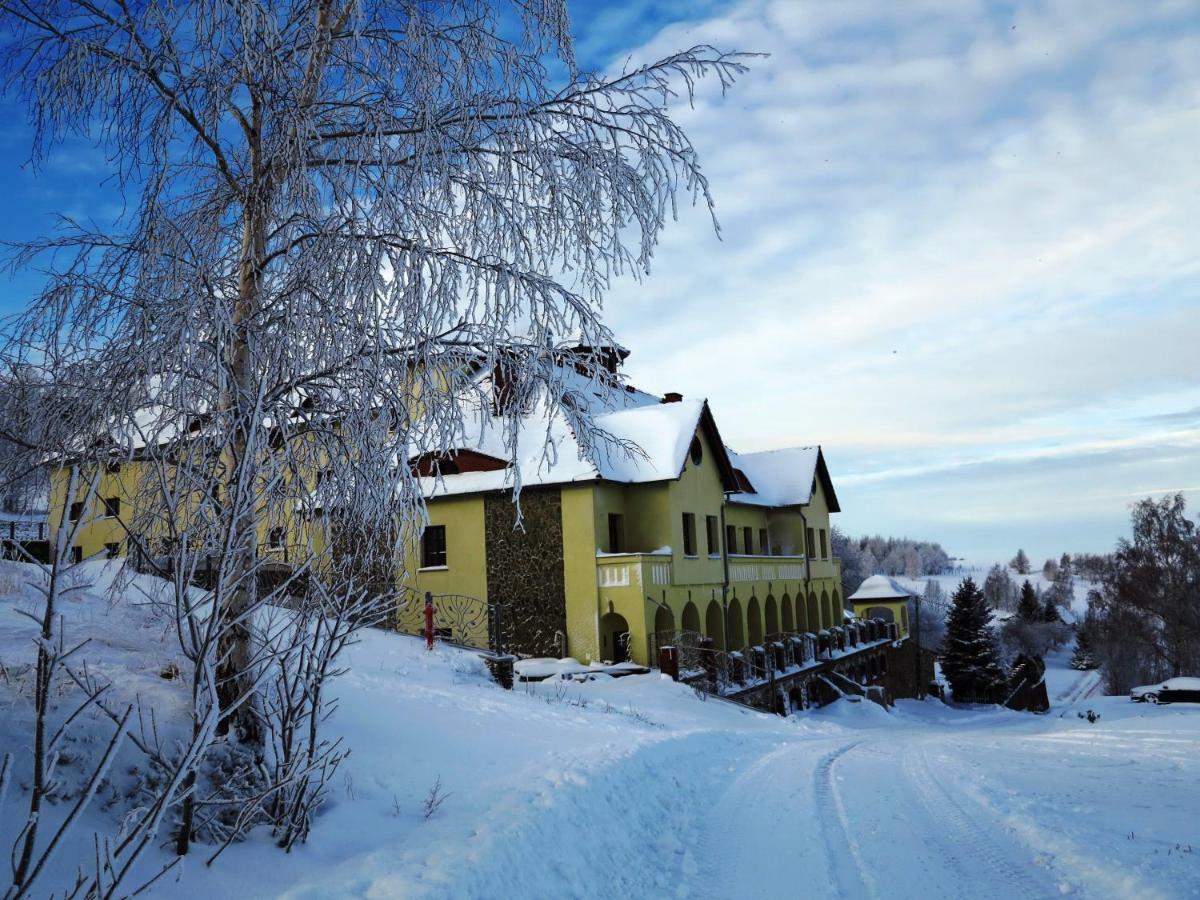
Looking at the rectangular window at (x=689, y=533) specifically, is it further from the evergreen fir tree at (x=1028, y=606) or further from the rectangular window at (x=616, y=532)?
the evergreen fir tree at (x=1028, y=606)

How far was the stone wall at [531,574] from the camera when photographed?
23016 mm

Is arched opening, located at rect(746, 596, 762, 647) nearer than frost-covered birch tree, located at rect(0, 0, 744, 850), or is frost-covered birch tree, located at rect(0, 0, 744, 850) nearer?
frost-covered birch tree, located at rect(0, 0, 744, 850)

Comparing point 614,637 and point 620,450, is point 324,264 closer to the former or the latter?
point 620,450

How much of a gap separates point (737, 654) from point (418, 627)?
349 inches

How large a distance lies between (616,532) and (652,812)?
1680cm

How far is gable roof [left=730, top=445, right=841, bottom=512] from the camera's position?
33.2 metres

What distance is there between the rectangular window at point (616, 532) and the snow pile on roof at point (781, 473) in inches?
342

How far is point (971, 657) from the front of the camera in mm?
45219

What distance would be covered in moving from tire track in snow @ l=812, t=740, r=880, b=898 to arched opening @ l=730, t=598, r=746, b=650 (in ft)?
57.4

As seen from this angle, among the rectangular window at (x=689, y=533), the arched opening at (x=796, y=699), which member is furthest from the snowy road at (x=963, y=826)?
the arched opening at (x=796, y=699)

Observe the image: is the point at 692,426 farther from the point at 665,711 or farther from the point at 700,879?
the point at 700,879

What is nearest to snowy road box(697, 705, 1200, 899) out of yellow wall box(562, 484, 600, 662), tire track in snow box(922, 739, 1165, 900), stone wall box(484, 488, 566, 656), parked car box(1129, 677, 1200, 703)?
tire track in snow box(922, 739, 1165, 900)

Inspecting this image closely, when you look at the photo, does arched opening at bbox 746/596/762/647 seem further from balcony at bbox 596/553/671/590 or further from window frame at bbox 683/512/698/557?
balcony at bbox 596/553/671/590

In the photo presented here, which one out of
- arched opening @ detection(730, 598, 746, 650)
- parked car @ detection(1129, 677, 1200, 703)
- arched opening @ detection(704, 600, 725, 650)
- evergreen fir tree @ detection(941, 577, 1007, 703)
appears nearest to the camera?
arched opening @ detection(704, 600, 725, 650)
